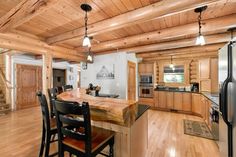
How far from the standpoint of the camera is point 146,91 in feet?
20.3

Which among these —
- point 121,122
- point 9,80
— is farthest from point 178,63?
point 9,80

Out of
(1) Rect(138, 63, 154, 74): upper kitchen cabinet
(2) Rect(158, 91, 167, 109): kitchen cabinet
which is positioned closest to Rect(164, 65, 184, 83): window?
(1) Rect(138, 63, 154, 74): upper kitchen cabinet

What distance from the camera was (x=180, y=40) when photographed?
3.66m

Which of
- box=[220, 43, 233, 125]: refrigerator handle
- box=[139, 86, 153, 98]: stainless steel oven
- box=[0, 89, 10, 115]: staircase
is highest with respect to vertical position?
box=[220, 43, 233, 125]: refrigerator handle

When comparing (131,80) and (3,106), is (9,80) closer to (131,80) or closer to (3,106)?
(3,106)

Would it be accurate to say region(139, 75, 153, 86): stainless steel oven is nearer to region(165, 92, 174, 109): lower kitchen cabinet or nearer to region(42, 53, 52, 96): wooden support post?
region(165, 92, 174, 109): lower kitchen cabinet

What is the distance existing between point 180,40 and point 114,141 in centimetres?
332

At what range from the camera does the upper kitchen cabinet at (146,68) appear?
6127 millimetres

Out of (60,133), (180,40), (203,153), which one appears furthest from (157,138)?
(180,40)

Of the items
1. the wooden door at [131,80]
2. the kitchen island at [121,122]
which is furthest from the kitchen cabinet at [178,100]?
the kitchen island at [121,122]

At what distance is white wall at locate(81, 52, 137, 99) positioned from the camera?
5.00 m

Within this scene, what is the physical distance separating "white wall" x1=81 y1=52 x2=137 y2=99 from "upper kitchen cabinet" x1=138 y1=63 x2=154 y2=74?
2.31 ft

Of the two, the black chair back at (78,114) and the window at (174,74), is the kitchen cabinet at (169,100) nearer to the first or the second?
the window at (174,74)

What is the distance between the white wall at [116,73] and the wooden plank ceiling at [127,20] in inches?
52.8
